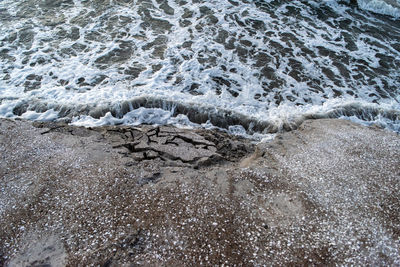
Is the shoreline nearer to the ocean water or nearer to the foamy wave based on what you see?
the ocean water

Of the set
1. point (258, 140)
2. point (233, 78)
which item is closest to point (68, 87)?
point (233, 78)

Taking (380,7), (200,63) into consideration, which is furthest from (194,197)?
(380,7)

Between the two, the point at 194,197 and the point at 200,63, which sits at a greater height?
the point at 200,63

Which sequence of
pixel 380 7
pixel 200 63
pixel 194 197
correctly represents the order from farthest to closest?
pixel 380 7, pixel 200 63, pixel 194 197

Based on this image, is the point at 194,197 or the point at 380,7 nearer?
the point at 194,197

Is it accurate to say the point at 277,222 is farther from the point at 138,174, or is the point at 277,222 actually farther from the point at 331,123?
the point at 331,123

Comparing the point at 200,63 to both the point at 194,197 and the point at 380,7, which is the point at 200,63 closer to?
the point at 194,197
